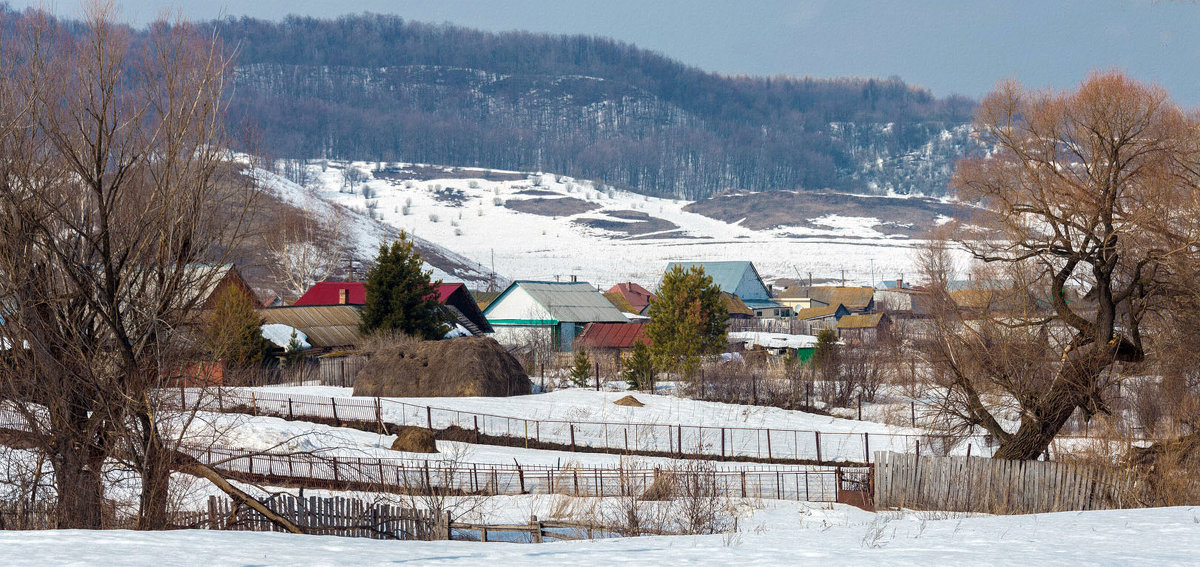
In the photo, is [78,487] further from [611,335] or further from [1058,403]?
[611,335]

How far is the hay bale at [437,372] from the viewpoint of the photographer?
43688 millimetres

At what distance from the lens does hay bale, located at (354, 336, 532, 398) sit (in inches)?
1720

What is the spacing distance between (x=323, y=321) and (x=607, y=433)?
81.2ft

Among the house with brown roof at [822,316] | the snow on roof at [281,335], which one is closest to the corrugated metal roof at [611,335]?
the snow on roof at [281,335]

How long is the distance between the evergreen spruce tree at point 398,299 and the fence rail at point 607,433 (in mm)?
12859

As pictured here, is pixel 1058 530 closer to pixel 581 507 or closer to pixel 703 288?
pixel 581 507

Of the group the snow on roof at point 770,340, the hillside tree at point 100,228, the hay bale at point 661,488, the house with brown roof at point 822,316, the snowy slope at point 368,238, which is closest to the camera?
the hillside tree at point 100,228

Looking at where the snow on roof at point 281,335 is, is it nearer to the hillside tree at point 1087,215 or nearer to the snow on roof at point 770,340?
the snow on roof at point 770,340

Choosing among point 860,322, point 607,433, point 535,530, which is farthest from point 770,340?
point 535,530

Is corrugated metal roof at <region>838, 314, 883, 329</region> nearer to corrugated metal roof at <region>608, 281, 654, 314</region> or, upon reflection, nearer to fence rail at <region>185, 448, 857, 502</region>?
corrugated metal roof at <region>608, 281, 654, 314</region>

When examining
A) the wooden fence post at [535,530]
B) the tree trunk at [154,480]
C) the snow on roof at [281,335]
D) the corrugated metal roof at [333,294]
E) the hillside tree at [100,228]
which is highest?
the hillside tree at [100,228]

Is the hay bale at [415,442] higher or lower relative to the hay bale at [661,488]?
lower

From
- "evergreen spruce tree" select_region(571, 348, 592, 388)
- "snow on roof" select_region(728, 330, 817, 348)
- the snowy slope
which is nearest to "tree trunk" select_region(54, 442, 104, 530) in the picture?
"evergreen spruce tree" select_region(571, 348, 592, 388)

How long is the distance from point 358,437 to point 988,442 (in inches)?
781
